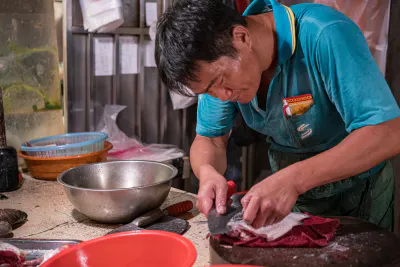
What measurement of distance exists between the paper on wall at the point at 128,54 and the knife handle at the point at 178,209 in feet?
5.69

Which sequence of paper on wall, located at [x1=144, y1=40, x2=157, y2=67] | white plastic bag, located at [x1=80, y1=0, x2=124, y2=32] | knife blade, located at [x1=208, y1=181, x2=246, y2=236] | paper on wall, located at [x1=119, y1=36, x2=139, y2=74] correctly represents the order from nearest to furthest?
knife blade, located at [x1=208, y1=181, x2=246, y2=236], white plastic bag, located at [x1=80, y1=0, x2=124, y2=32], paper on wall, located at [x1=119, y1=36, x2=139, y2=74], paper on wall, located at [x1=144, y1=40, x2=157, y2=67]

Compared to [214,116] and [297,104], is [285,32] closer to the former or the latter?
[297,104]

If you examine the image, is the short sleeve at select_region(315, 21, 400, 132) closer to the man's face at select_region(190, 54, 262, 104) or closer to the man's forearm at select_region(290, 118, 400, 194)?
the man's forearm at select_region(290, 118, 400, 194)

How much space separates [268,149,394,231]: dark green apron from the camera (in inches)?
72.6

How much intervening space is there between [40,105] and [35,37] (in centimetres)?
45

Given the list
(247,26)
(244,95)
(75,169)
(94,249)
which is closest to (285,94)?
(244,95)

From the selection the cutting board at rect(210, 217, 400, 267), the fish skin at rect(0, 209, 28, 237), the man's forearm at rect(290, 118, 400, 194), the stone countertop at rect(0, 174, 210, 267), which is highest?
the man's forearm at rect(290, 118, 400, 194)

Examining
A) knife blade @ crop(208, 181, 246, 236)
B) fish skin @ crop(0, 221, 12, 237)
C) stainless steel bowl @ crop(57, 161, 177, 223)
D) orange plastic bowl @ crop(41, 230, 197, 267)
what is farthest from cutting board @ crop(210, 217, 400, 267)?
fish skin @ crop(0, 221, 12, 237)

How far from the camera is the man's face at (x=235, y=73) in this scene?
1427 mm

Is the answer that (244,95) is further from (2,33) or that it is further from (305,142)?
(2,33)

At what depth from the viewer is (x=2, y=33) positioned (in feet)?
8.93

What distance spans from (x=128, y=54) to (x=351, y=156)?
2345 millimetres

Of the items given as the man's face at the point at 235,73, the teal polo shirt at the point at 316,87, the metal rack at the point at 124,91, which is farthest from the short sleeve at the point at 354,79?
the metal rack at the point at 124,91

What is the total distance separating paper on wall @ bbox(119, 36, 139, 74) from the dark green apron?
1.79 metres
